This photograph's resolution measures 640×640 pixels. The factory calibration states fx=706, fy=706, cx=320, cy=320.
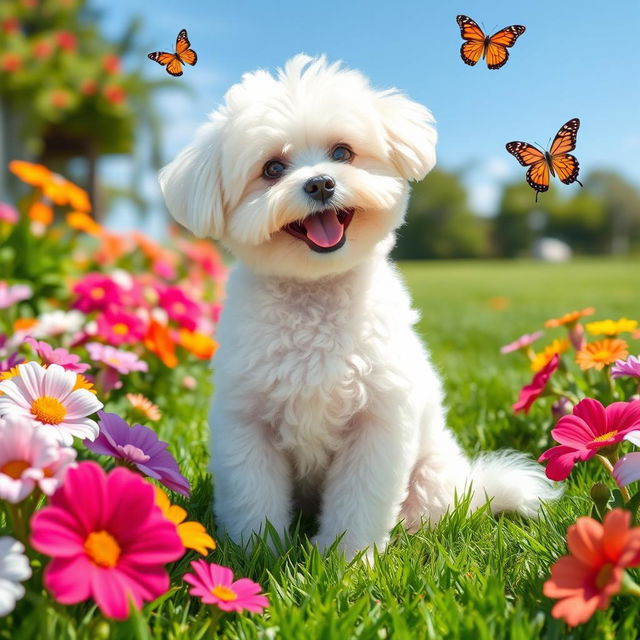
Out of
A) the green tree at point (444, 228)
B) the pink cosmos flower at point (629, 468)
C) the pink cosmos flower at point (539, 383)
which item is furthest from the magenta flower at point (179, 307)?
the green tree at point (444, 228)

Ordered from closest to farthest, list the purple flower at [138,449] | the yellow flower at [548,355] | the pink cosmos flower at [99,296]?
1. the purple flower at [138,449]
2. the yellow flower at [548,355]
3. the pink cosmos flower at [99,296]

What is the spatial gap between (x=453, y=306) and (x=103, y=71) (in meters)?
8.10

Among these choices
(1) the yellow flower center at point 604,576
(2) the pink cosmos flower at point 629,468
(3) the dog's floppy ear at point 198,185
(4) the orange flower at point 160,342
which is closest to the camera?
(1) the yellow flower center at point 604,576

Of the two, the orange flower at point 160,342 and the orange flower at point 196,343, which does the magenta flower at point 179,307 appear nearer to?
the orange flower at point 196,343

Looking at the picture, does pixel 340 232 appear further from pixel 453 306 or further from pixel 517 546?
pixel 453 306

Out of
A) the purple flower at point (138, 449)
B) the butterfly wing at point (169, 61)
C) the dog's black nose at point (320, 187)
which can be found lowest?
the purple flower at point (138, 449)

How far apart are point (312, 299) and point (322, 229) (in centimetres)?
24

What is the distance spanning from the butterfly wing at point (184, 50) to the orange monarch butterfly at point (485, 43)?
0.70m

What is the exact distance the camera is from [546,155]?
6.23 ft

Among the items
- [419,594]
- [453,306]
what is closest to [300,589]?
[419,594]

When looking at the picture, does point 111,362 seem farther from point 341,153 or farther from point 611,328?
point 611,328

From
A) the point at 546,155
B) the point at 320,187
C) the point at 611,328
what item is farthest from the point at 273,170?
the point at 611,328

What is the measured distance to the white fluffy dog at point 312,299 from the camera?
2119 millimetres

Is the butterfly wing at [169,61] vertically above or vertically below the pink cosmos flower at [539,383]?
above
